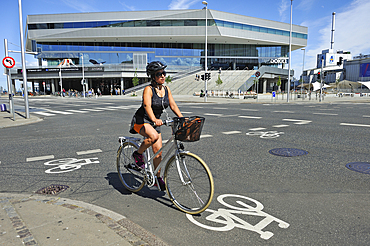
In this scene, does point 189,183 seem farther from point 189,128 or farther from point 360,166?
point 360,166

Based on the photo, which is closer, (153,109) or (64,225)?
(64,225)

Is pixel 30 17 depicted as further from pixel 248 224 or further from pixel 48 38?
pixel 248 224

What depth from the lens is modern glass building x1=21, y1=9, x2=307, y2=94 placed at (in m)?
64.7

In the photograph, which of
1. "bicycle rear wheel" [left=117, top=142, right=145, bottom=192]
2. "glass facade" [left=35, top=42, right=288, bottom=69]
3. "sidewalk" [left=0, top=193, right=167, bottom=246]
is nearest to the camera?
"sidewalk" [left=0, top=193, right=167, bottom=246]

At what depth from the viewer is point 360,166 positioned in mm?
5301

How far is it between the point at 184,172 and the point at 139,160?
2.96 feet

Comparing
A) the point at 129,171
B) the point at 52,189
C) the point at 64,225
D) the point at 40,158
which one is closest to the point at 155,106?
the point at 129,171

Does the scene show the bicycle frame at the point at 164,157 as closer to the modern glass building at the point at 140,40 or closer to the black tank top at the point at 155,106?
the black tank top at the point at 155,106

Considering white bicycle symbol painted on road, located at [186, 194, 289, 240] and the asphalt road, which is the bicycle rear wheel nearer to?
the asphalt road

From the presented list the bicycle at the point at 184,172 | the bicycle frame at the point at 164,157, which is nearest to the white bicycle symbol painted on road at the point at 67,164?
the bicycle frame at the point at 164,157

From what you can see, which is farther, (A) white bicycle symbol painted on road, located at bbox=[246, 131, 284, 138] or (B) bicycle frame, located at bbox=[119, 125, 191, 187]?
(A) white bicycle symbol painted on road, located at bbox=[246, 131, 284, 138]

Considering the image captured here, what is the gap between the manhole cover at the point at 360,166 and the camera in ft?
16.6

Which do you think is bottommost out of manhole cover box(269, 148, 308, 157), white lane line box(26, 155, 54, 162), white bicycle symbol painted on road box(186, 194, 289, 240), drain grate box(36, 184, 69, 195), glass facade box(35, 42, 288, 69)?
white bicycle symbol painted on road box(186, 194, 289, 240)

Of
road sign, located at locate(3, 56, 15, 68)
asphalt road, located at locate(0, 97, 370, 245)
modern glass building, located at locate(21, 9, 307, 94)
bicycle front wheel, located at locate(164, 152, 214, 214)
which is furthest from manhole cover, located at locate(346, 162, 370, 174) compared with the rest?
modern glass building, located at locate(21, 9, 307, 94)
